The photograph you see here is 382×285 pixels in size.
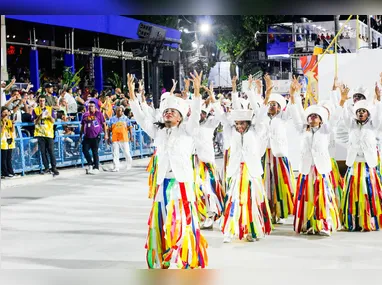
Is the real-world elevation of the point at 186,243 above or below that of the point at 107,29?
below

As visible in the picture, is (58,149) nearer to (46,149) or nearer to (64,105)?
(46,149)

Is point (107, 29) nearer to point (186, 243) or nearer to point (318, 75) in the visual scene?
point (318, 75)

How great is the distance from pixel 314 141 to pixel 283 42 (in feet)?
62.3

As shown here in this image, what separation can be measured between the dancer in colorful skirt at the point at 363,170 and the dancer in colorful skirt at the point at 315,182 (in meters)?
0.29

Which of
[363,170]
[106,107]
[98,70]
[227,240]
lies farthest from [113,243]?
[98,70]

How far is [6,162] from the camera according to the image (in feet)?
47.0

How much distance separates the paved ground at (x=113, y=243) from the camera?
738 centimetres

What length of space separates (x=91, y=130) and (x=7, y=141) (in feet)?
9.80

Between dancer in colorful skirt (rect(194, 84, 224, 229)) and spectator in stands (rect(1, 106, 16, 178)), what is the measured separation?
507 cm

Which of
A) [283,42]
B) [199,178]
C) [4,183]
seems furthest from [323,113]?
[283,42]

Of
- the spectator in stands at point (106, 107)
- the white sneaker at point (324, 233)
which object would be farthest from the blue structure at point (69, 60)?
the white sneaker at point (324, 233)
